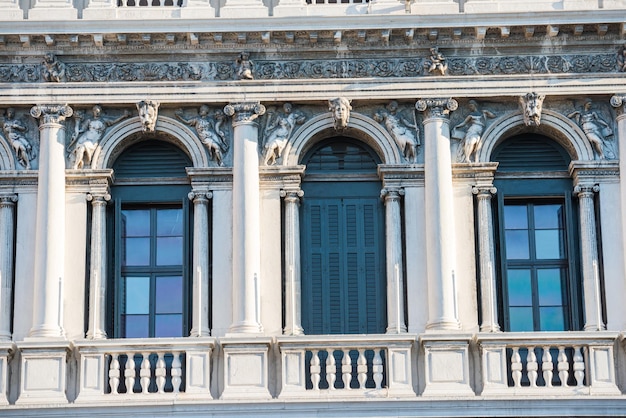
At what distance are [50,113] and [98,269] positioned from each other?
95.8 inches

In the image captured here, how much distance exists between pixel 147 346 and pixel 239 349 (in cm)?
131

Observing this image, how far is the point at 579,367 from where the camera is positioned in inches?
1033

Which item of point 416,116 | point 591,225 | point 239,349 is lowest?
point 239,349

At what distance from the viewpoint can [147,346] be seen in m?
26.5

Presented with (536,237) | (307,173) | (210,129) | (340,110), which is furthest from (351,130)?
(536,237)

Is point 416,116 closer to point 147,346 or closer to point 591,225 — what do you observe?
point 591,225

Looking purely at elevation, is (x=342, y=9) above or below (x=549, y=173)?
above

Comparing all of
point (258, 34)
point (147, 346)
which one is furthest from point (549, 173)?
point (147, 346)

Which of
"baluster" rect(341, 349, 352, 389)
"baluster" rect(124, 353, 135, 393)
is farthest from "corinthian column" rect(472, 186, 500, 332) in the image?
"baluster" rect(124, 353, 135, 393)

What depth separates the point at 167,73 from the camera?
2778cm

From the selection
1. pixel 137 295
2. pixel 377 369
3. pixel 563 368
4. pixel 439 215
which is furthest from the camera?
pixel 137 295

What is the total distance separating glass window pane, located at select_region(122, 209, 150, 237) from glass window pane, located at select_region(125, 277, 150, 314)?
695 millimetres

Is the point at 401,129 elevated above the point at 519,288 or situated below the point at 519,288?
above

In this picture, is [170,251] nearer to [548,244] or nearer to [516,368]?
[516,368]
